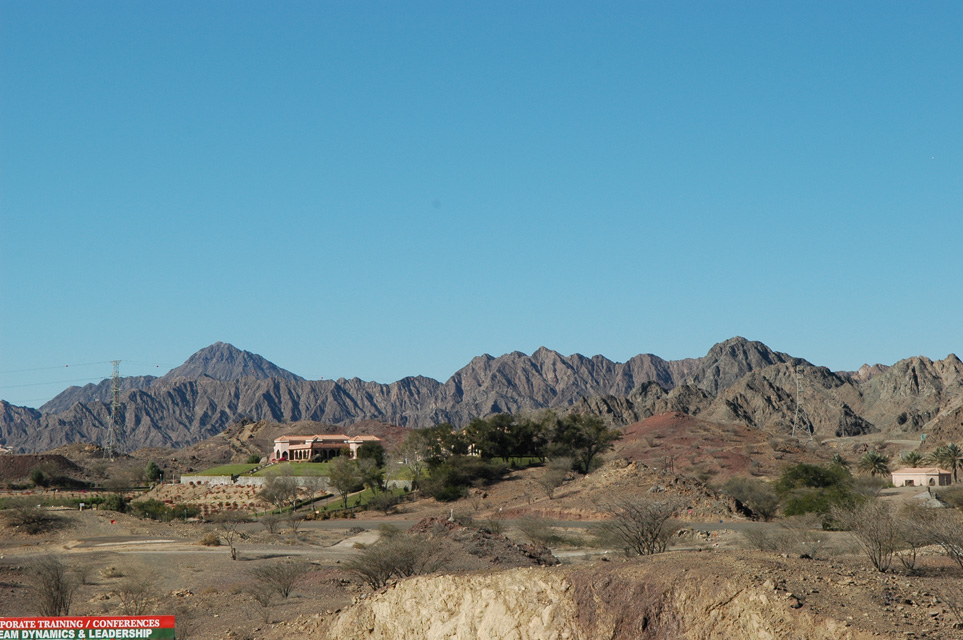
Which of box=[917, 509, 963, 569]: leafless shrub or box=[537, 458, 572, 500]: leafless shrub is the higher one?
box=[917, 509, 963, 569]: leafless shrub

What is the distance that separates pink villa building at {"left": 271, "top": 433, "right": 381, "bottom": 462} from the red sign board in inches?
4831

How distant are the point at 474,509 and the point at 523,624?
200 ft

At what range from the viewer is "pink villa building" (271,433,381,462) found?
144 m

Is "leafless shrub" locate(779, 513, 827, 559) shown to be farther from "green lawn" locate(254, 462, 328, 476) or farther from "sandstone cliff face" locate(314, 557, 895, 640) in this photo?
A: "green lawn" locate(254, 462, 328, 476)

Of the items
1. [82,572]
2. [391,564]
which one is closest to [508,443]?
[82,572]

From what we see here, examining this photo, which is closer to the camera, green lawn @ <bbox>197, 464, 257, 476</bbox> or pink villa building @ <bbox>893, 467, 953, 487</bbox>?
pink villa building @ <bbox>893, 467, 953, 487</bbox>

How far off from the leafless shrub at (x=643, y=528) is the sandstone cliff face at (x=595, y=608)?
50.4 feet

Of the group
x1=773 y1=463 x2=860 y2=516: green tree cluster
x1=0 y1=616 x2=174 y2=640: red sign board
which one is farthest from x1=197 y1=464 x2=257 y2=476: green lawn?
x1=0 y1=616 x2=174 y2=640: red sign board

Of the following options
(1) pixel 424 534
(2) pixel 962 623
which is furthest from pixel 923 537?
(1) pixel 424 534

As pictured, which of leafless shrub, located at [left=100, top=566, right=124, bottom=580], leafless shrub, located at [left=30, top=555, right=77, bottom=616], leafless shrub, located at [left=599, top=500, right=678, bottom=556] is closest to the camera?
leafless shrub, located at [left=30, top=555, right=77, bottom=616]

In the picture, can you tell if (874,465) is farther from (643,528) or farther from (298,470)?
(643,528)

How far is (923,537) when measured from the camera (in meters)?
32.4

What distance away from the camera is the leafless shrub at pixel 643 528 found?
3916 cm

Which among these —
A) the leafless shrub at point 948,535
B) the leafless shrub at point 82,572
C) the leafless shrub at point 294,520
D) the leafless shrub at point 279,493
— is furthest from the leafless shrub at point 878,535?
the leafless shrub at point 279,493
